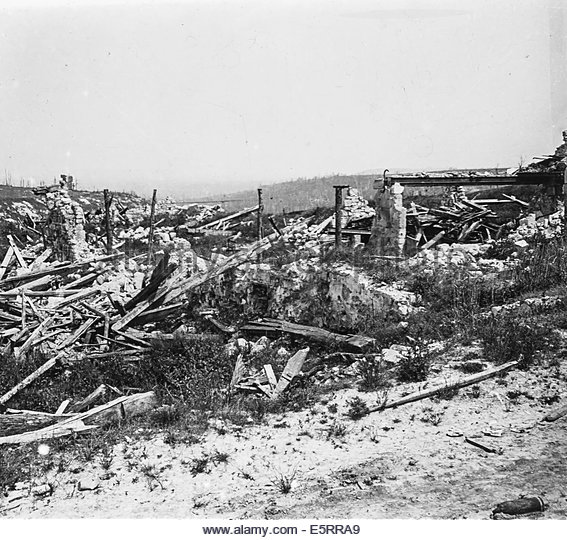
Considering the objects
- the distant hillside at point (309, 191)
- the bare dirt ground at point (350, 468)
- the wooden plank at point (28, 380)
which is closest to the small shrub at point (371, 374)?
the bare dirt ground at point (350, 468)

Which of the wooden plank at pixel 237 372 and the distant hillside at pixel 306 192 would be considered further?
the distant hillside at pixel 306 192

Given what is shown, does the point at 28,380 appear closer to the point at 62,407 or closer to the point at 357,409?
the point at 62,407

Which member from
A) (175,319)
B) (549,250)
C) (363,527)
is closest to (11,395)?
(175,319)

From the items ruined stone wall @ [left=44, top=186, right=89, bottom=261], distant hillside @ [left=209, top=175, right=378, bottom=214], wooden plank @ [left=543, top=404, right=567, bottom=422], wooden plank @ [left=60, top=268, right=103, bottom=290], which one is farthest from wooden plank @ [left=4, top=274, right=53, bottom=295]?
distant hillside @ [left=209, top=175, right=378, bottom=214]

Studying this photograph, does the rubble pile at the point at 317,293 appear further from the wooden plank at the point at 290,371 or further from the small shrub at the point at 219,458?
the small shrub at the point at 219,458

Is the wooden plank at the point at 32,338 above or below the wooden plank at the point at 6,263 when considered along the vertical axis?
below

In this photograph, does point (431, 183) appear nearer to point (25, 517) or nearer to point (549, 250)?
point (549, 250)
